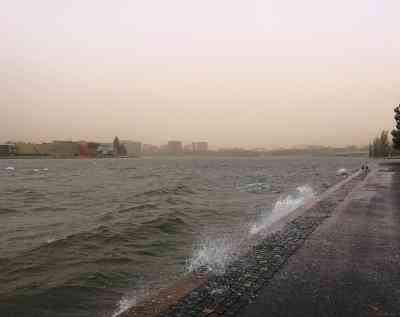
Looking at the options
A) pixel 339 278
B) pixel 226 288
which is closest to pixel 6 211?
pixel 226 288

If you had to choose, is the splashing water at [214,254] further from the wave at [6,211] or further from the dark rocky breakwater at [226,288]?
the wave at [6,211]

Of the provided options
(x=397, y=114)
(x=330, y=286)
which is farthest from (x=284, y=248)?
(x=397, y=114)

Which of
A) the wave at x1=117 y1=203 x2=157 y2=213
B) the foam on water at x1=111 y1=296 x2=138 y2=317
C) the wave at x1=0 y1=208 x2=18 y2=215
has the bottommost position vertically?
the wave at x1=0 y1=208 x2=18 y2=215

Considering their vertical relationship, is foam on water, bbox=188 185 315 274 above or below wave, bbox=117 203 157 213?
above

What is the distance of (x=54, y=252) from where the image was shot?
1079cm

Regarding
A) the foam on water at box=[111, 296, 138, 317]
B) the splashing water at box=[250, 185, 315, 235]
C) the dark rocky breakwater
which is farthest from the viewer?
the splashing water at box=[250, 185, 315, 235]

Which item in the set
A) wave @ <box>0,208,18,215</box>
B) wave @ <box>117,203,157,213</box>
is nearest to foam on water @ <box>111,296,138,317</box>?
wave @ <box>117,203,157,213</box>

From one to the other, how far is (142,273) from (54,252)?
3.72m

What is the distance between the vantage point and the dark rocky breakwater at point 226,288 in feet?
17.1

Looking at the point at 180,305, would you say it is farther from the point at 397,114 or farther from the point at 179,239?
the point at 397,114

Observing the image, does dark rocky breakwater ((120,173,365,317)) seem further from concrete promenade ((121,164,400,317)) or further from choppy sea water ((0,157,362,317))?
choppy sea water ((0,157,362,317))

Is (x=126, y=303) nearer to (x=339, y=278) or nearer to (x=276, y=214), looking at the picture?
(x=339, y=278)

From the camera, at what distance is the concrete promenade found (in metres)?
5.10

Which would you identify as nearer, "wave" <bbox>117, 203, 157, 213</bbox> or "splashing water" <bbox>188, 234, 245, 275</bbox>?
"splashing water" <bbox>188, 234, 245, 275</bbox>
